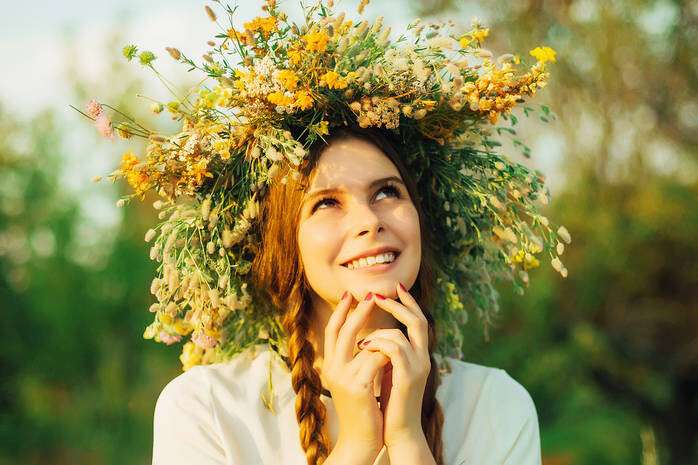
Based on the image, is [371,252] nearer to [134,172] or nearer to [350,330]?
[350,330]

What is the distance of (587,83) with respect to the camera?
904 centimetres

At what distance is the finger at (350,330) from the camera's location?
2.25 meters

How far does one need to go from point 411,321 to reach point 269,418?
0.55 m

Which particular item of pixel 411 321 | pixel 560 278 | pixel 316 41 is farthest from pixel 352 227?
pixel 560 278

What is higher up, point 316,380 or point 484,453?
point 316,380

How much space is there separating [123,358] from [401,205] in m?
7.36

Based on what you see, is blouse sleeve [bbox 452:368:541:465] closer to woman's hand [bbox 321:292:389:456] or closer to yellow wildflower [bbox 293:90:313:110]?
woman's hand [bbox 321:292:389:456]

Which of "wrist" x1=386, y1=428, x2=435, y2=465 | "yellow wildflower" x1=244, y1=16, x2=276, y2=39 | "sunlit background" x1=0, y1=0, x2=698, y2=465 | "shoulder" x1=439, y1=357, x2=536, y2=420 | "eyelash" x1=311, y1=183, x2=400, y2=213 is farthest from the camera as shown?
"sunlit background" x1=0, y1=0, x2=698, y2=465

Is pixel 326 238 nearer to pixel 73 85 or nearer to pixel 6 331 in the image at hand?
pixel 6 331

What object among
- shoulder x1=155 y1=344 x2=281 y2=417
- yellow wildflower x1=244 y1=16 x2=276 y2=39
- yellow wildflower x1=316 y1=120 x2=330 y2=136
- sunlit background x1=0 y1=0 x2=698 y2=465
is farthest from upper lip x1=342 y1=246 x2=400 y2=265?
sunlit background x1=0 y1=0 x2=698 y2=465

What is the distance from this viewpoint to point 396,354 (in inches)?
87.7

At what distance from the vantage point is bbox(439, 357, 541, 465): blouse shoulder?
2.46 meters

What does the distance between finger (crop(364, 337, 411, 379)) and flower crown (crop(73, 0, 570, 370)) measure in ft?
1.42

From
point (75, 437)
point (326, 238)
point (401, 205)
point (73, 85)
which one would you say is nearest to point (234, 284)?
point (326, 238)
